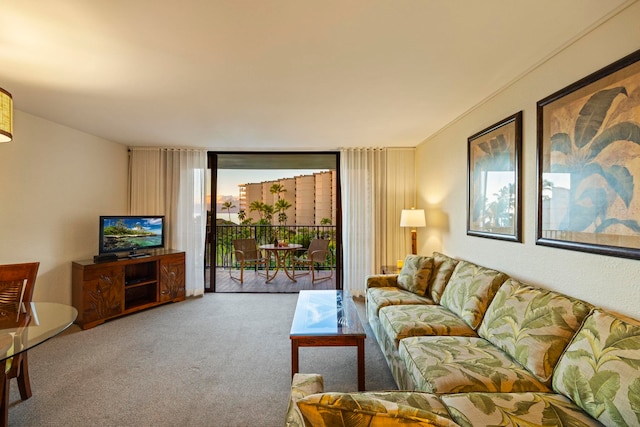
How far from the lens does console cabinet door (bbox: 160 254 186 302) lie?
4.16 m

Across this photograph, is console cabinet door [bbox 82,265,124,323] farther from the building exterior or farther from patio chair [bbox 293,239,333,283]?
the building exterior

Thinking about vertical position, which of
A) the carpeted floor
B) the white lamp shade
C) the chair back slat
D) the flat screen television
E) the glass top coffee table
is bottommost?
the carpeted floor

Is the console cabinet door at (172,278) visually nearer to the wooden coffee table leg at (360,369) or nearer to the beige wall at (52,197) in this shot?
the beige wall at (52,197)

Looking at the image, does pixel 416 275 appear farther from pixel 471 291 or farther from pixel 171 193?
pixel 171 193

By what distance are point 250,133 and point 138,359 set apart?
2.80 meters

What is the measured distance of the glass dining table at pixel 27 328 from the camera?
4.98ft

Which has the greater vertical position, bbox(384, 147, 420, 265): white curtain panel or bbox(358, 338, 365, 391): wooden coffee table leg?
bbox(384, 147, 420, 265): white curtain panel

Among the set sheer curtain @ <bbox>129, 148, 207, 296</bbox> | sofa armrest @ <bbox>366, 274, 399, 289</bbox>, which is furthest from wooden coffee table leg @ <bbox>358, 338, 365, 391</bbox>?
sheer curtain @ <bbox>129, 148, 207, 296</bbox>

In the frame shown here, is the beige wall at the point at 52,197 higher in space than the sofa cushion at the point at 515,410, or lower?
higher

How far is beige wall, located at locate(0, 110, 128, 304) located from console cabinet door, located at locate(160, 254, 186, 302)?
3.18 feet

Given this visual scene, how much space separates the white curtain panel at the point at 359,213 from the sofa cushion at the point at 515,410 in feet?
10.4

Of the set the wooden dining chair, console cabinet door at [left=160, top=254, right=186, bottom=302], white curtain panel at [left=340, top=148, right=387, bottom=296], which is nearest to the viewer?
the wooden dining chair

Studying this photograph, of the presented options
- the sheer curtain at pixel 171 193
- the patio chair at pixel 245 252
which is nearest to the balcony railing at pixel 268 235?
the patio chair at pixel 245 252

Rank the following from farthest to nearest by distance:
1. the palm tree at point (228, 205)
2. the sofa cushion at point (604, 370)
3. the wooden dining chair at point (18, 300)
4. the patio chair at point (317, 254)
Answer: the palm tree at point (228, 205)
the patio chair at point (317, 254)
the wooden dining chair at point (18, 300)
the sofa cushion at point (604, 370)
